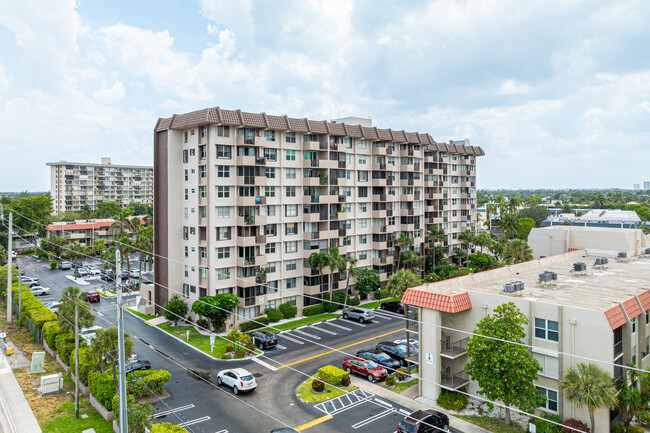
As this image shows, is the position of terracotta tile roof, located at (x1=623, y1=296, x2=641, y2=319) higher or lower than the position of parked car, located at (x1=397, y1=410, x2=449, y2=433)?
higher

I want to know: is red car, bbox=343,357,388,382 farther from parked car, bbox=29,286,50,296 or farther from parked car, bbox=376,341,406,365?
parked car, bbox=29,286,50,296

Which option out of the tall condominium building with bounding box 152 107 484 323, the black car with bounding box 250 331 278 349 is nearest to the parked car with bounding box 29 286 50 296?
the tall condominium building with bounding box 152 107 484 323

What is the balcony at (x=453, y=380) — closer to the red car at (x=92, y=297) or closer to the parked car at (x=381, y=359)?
the parked car at (x=381, y=359)

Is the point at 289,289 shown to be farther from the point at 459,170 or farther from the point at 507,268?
the point at 459,170

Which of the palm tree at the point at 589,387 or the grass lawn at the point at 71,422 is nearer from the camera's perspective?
the palm tree at the point at 589,387

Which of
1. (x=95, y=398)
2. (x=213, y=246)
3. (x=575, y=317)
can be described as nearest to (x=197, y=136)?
(x=213, y=246)

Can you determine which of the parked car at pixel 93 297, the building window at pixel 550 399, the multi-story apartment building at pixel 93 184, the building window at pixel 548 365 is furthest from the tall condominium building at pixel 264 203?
the multi-story apartment building at pixel 93 184

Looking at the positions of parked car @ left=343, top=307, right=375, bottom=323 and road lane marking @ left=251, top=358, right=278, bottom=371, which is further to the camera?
parked car @ left=343, top=307, right=375, bottom=323
